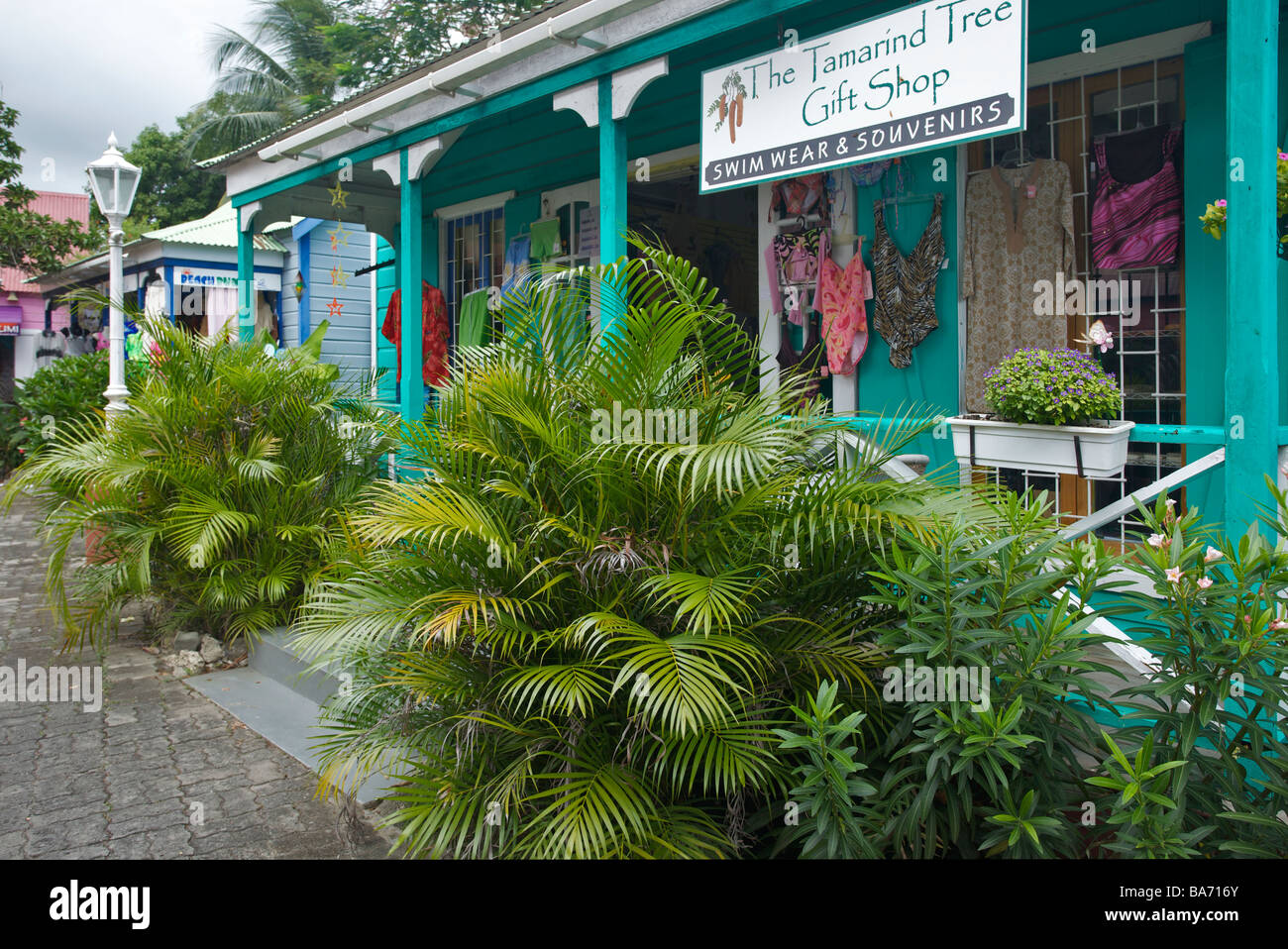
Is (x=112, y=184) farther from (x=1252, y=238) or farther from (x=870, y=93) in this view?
(x=1252, y=238)

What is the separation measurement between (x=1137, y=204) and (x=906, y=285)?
1.46m

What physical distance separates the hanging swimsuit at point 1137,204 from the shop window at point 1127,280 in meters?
0.08

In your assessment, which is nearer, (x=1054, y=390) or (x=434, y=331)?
(x=1054, y=390)

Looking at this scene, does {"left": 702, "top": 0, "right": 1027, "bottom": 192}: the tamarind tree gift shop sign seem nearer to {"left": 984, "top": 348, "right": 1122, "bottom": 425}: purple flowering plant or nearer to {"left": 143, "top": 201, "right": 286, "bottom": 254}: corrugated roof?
{"left": 984, "top": 348, "right": 1122, "bottom": 425}: purple flowering plant

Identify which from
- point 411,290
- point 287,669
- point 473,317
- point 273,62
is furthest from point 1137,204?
point 273,62

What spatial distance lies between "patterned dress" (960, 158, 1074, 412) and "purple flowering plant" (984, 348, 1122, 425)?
3.56ft

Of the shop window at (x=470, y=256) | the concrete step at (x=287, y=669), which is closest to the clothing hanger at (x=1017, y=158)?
the concrete step at (x=287, y=669)

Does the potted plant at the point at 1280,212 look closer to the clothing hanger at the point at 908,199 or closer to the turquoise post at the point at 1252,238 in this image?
the turquoise post at the point at 1252,238

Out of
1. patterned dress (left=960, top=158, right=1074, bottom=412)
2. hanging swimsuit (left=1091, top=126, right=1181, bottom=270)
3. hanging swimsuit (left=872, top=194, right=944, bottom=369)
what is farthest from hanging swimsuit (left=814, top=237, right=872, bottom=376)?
hanging swimsuit (left=1091, top=126, right=1181, bottom=270)

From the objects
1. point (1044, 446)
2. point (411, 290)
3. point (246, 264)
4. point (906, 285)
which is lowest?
point (1044, 446)

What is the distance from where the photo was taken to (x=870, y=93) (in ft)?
14.5

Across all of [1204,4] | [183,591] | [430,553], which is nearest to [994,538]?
[430,553]

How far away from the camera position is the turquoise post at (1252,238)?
3.36 m
